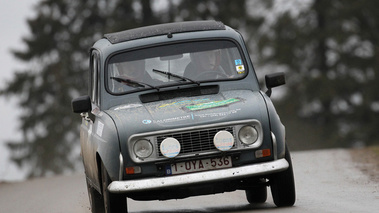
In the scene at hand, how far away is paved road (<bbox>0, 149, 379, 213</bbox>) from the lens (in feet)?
34.4

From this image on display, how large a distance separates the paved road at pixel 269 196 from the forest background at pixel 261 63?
23.7 meters

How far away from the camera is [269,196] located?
40.5 feet

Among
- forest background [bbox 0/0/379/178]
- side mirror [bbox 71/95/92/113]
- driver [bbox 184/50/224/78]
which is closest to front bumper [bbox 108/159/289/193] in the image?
side mirror [bbox 71/95/92/113]

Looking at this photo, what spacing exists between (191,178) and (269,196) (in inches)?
123

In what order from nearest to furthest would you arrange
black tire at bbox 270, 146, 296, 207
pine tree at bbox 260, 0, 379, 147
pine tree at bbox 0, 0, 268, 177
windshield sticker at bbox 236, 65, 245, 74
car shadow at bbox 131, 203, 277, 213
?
black tire at bbox 270, 146, 296, 207
car shadow at bbox 131, 203, 277, 213
windshield sticker at bbox 236, 65, 245, 74
pine tree at bbox 0, 0, 268, 177
pine tree at bbox 260, 0, 379, 147

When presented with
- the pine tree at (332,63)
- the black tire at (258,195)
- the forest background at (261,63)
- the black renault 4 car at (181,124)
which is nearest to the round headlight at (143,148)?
the black renault 4 car at (181,124)

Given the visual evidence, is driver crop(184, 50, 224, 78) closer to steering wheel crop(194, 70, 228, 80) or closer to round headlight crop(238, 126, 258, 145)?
steering wheel crop(194, 70, 228, 80)

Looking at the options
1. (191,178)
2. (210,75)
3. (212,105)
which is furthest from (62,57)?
(191,178)

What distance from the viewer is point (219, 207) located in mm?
11398

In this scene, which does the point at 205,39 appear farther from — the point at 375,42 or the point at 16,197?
the point at 375,42

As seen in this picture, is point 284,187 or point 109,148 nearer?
point 109,148

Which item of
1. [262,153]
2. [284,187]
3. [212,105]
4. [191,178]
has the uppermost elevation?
[212,105]

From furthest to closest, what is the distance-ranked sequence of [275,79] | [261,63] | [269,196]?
[261,63] < [269,196] < [275,79]

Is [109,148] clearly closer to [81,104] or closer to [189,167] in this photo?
[189,167]
